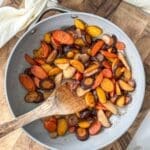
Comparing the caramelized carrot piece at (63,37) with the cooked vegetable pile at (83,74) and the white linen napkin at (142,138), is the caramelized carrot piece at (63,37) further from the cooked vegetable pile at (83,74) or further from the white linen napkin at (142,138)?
the white linen napkin at (142,138)

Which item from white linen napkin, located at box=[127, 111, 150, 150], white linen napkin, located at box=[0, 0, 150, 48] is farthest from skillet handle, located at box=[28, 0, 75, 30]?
white linen napkin, located at box=[127, 111, 150, 150]


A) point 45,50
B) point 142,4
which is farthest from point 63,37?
point 142,4

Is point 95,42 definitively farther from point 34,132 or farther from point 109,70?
point 34,132

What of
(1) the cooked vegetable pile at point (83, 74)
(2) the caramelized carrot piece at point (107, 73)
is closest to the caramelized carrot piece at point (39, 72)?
(1) the cooked vegetable pile at point (83, 74)

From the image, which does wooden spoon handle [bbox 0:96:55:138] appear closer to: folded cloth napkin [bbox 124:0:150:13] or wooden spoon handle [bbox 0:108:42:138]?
wooden spoon handle [bbox 0:108:42:138]

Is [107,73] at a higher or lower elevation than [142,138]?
higher

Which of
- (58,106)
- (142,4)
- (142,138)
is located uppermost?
(142,4)

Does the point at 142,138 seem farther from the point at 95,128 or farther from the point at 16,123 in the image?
the point at 16,123
